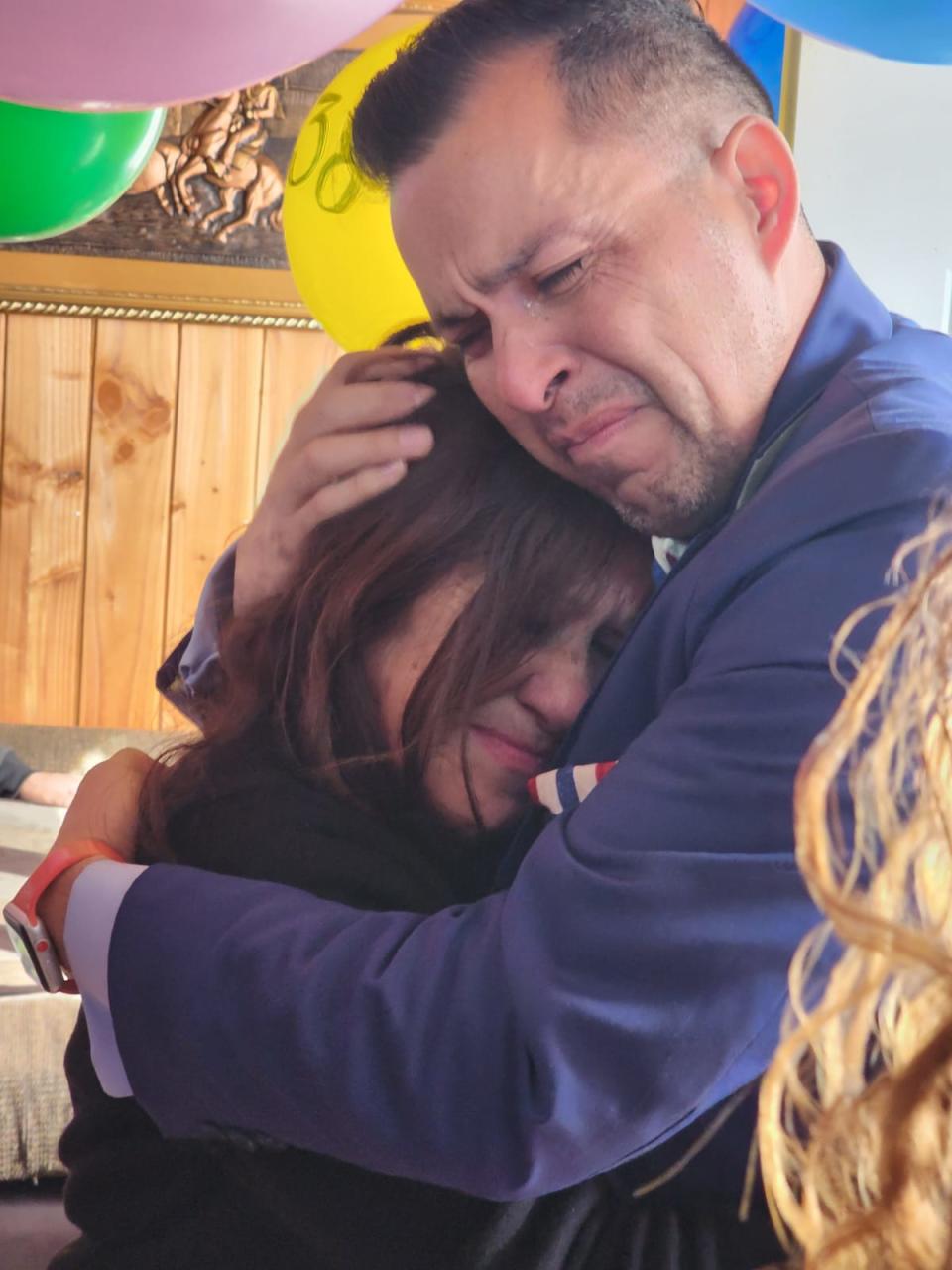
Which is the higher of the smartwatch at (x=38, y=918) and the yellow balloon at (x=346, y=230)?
the yellow balloon at (x=346, y=230)

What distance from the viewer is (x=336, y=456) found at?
1110mm

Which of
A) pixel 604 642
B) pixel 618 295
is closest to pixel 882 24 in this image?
pixel 618 295

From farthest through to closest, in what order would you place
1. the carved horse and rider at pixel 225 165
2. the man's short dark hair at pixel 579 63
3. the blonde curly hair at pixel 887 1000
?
1. the carved horse and rider at pixel 225 165
2. the man's short dark hair at pixel 579 63
3. the blonde curly hair at pixel 887 1000

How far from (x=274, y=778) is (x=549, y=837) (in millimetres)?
311

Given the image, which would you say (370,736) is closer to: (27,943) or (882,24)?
(27,943)

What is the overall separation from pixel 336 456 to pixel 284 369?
2.30 m

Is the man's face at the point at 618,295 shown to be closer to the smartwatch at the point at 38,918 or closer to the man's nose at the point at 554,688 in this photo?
the man's nose at the point at 554,688

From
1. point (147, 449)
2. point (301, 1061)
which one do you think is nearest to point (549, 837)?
point (301, 1061)

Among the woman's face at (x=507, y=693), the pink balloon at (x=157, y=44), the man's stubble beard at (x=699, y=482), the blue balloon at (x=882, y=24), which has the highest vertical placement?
the blue balloon at (x=882, y=24)

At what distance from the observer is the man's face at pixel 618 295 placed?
3.12ft

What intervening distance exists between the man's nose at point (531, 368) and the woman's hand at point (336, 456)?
0.47ft

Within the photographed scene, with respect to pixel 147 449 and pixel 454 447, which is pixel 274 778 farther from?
pixel 147 449

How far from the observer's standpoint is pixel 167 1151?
0.93 metres

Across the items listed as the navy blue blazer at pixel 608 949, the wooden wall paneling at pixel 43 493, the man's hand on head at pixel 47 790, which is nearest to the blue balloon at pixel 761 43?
the navy blue blazer at pixel 608 949
